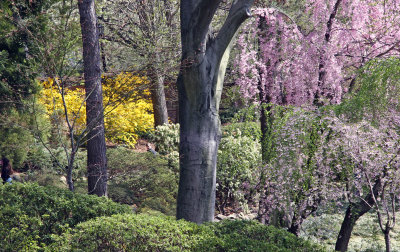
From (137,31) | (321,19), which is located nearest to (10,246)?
(321,19)

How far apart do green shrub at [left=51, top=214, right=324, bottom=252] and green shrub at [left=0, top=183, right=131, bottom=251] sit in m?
0.46

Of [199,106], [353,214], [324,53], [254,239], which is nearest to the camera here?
[254,239]

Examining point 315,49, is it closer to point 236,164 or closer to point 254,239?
point 236,164

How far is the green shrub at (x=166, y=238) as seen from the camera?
346 centimetres

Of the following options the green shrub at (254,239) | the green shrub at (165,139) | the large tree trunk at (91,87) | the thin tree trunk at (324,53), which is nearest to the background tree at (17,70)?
the large tree trunk at (91,87)

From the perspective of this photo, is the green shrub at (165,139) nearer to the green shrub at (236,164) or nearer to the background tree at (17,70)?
the green shrub at (236,164)

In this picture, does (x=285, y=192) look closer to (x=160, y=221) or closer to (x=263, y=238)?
Answer: (x=263, y=238)

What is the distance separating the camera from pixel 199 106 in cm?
479

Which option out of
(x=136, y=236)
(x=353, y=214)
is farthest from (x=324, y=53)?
(x=136, y=236)

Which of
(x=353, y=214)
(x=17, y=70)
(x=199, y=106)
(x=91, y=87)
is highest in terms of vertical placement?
(x=17, y=70)

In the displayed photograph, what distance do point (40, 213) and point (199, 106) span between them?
2231 mm

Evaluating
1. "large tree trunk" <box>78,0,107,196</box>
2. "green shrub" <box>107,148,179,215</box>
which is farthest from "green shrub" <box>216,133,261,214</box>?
"large tree trunk" <box>78,0,107,196</box>

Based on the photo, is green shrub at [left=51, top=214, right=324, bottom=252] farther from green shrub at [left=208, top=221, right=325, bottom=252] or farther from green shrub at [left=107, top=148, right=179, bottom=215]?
green shrub at [left=107, top=148, right=179, bottom=215]

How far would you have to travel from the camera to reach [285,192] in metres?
5.56
